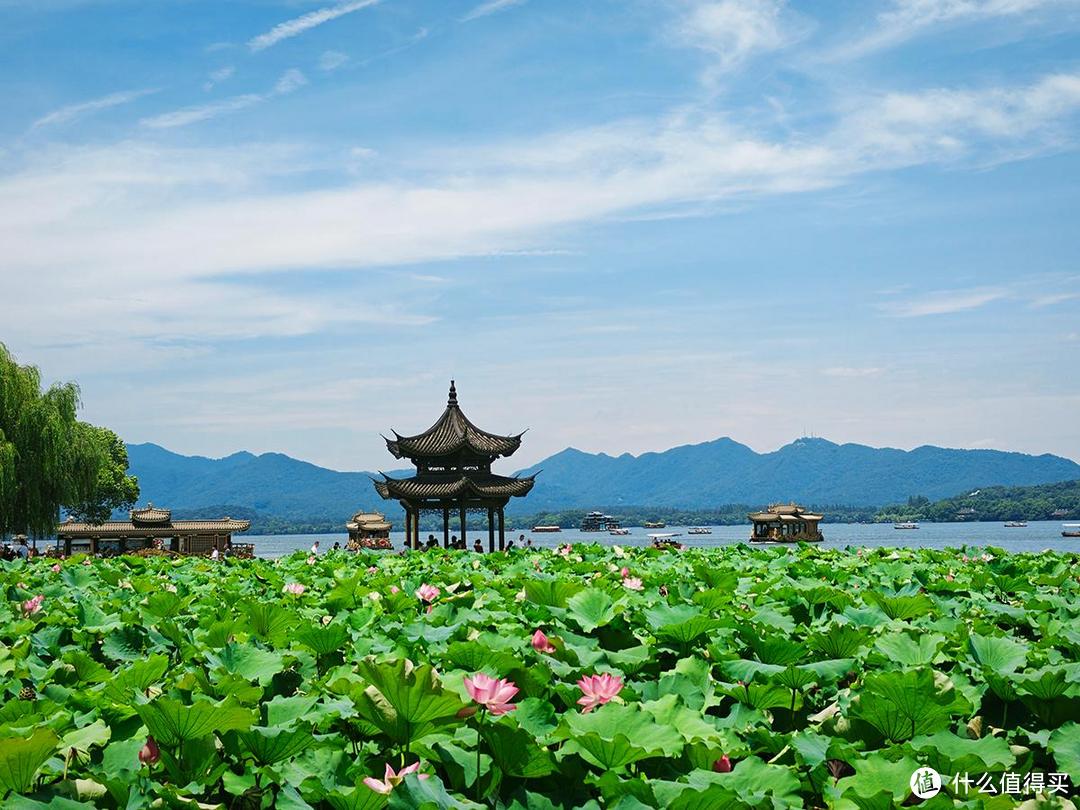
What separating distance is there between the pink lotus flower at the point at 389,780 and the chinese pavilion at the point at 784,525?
231 ft

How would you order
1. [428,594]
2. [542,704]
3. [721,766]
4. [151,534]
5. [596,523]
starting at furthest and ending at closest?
1. [596,523]
2. [151,534]
3. [428,594]
4. [542,704]
5. [721,766]

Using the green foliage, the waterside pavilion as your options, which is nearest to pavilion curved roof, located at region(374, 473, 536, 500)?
the waterside pavilion

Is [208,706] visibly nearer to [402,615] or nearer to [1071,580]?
[402,615]

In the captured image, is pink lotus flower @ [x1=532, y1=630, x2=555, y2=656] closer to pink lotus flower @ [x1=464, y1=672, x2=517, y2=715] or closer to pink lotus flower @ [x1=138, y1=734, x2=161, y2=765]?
pink lotus flower @ [x1=464, y1=672, x2=517, y2=715]

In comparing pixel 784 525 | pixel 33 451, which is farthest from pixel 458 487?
pixel 784 525

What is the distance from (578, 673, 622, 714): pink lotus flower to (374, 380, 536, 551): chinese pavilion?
2798 centimetres

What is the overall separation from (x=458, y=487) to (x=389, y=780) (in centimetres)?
2882

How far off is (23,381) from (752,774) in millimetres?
34876

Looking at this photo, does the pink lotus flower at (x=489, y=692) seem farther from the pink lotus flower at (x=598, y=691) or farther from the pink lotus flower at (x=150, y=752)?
the pink lotus flower at (x=150, y=752)

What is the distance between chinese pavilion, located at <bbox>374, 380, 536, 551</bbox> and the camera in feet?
103

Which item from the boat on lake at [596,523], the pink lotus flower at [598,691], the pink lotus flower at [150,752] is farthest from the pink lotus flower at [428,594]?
the boat on lake at [596,523]

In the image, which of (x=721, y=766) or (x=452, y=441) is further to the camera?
(x=452, y=441)

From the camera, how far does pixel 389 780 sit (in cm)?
223

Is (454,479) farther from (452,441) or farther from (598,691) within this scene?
(598,691)
